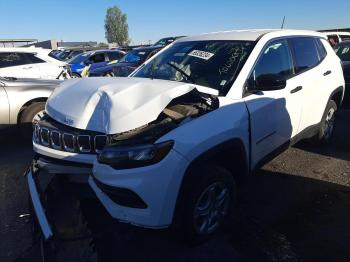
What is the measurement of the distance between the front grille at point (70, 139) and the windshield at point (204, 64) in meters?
1.24

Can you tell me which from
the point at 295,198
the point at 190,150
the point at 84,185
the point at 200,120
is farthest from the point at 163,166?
the point at 295,198

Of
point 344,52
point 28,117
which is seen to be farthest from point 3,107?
point 344,52

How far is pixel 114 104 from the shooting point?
124 inches

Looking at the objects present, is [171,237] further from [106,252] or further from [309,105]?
[309,105]

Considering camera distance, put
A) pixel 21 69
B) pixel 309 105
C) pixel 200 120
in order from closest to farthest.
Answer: pixel 200 120
pixel 309 105
pixel 21 69

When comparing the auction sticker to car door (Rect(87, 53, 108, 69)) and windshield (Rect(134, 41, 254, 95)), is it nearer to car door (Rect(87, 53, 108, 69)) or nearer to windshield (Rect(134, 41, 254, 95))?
windshield (Rect(134, 41, 254, 95))

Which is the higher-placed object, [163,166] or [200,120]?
[200,120]

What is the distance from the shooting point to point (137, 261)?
3127 millimetres

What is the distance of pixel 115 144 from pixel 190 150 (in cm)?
56

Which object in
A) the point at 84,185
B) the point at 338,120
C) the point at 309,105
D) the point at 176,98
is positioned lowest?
the point at 338,120

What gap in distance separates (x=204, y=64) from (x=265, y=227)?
174 centimetres

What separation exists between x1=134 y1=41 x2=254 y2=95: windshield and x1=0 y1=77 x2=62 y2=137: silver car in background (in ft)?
8.55

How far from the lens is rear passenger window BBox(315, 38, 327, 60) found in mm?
5199

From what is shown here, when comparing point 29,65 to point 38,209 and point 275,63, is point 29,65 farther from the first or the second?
point 38,209
